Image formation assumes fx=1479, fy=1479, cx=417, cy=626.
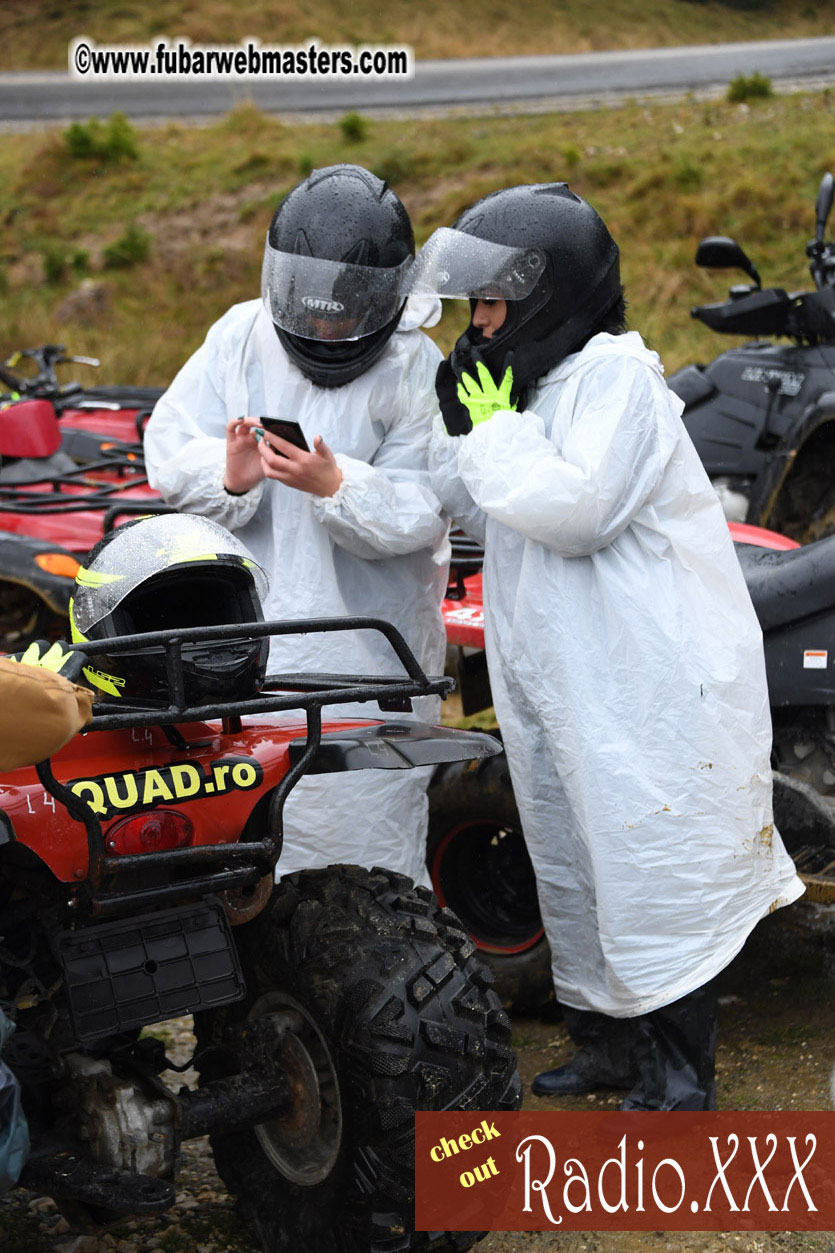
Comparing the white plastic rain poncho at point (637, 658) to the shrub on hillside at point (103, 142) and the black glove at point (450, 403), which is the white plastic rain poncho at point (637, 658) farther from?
the shrub on hillside at point (103, 142)

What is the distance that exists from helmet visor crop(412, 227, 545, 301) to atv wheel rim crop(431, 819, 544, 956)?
1.36 m

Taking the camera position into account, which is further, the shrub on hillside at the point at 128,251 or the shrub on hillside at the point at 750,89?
the shrub on hillside at the point at 750,89

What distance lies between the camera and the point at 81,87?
27688mm

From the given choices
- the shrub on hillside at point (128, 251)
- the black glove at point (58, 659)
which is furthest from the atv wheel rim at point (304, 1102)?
the shrub on hillside at point (128, 251)

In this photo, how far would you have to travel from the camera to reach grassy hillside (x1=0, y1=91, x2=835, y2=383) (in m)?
13.8

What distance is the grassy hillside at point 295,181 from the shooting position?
1384 centimetres

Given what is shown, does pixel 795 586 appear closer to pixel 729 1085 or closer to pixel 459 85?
pixel 729 1085

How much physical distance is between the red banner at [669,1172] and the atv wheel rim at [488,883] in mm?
682

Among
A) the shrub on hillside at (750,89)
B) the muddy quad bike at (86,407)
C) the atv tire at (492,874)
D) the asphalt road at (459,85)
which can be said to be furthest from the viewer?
the asphalt road at (459,85)

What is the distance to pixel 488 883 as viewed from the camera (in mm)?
3756

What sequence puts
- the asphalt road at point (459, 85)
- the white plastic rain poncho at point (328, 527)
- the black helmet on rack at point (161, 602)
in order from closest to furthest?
the black helmet on rack at point (161, 602), the white plastic rain poncho at point (328, 527), the asphalt road at point (459, 85)

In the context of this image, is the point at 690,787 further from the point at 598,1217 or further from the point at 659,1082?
→ the point at 598,1217

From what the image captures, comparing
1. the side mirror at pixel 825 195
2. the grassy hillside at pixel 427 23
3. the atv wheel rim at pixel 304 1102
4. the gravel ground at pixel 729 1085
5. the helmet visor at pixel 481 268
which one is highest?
the grassy hillside at pixel 427 23

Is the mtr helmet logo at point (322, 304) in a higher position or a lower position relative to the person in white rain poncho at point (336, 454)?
higher
